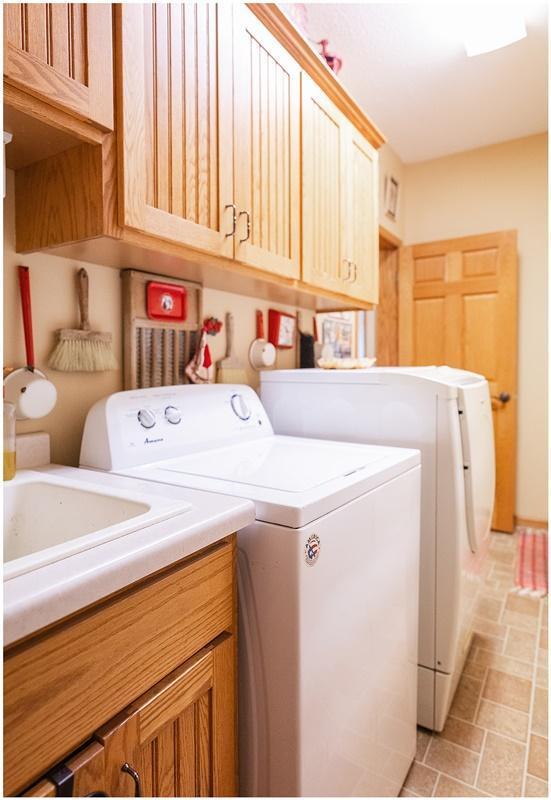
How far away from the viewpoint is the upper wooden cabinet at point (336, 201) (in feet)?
5.45

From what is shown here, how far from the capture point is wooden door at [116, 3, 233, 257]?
98cm

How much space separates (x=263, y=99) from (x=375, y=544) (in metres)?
1.28

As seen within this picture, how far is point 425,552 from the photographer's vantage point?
1.53m

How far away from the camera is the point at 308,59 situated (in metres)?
1.60

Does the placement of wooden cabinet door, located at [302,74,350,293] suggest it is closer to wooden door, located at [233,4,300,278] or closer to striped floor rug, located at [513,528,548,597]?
wooden door, located at [233,4,300,278]

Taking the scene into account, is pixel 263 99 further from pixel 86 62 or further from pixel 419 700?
pixel 419 700

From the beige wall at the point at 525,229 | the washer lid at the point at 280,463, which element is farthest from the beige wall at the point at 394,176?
the washer lid at the point at 280,463

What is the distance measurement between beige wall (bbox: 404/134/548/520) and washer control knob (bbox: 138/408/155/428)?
3.02 metres

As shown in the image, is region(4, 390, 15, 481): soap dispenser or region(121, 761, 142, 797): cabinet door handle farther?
region(4, 390, 15, 481): soap dispenser

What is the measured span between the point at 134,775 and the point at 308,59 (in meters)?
1.90

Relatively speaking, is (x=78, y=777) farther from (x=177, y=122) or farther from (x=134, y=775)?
(x=177, y=122)

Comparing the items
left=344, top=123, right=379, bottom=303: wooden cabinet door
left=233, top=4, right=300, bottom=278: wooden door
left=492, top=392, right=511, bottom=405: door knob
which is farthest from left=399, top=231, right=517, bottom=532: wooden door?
left=233, top=4, right=300, bottom=278: wooden door

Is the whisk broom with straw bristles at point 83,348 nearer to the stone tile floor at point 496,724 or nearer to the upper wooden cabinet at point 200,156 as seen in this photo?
the upper wooden cabinet at point 200,156

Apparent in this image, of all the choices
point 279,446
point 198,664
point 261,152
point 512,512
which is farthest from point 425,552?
point 512,512
